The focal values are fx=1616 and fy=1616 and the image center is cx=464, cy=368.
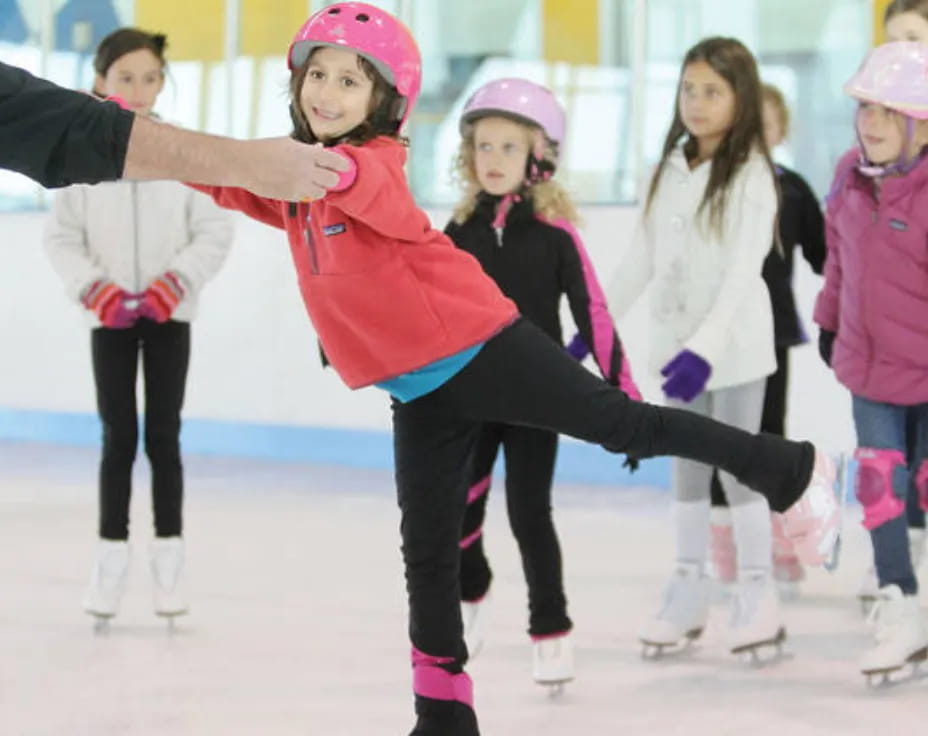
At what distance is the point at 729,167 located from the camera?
3.57 m

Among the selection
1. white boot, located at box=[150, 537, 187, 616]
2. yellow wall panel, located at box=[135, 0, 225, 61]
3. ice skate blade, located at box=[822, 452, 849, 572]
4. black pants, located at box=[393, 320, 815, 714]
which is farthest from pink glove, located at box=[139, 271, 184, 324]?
yellow wall panel, located at box=[135, 0, 225, 61]

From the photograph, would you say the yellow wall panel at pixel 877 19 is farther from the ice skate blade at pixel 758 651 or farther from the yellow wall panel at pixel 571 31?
the ice skate blade at pixel 758 651

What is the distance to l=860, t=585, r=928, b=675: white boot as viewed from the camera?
3.24m

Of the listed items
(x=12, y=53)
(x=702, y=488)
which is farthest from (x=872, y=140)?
(x=12, y=53)

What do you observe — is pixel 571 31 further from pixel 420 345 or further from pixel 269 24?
pixel 420 345

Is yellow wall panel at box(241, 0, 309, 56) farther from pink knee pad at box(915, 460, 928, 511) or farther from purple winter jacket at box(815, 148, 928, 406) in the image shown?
pink knee pad at box(915, 460, 928, 511)

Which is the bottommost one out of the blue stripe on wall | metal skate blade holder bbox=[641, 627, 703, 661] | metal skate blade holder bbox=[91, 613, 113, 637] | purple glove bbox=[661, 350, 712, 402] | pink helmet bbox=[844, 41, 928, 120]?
the blue stripe on wall

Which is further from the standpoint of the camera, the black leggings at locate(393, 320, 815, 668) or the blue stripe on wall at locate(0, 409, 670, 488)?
the blue stripe on wall at locate(0, 409, 670, 488)

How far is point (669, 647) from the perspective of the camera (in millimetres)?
3588

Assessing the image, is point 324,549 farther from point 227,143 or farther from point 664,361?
point 227,143

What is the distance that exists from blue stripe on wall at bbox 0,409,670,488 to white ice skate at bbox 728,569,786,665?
9.68 feet

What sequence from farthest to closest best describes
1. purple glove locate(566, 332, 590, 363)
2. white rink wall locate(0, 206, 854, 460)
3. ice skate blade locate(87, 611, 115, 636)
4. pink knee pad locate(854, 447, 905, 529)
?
white rink wall locate(0, 206, 854, 460) → ice skate blade locate(87, 611, 115, 636) → purple glove locate(566, 332, 590, 363) → pink knee pad locate(854, 447, 905, 529)

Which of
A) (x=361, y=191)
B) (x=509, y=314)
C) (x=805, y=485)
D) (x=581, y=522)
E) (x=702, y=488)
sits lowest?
(x=581, y=522)

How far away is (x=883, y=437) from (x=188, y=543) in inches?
96.3
